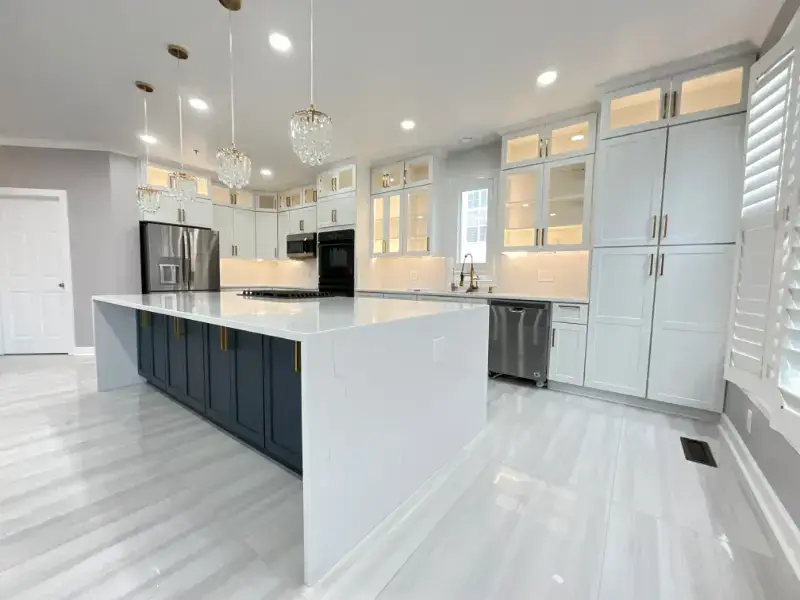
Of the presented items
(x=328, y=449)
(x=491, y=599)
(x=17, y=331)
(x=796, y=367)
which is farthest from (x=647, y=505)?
(x=17, y=331)

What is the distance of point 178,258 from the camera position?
16.1 ft

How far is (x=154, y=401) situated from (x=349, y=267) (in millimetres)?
2852

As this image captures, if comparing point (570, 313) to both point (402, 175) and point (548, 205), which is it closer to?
point (548, 205)

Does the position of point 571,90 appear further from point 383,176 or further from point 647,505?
point 647,505

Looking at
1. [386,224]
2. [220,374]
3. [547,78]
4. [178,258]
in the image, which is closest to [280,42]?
[547,78]

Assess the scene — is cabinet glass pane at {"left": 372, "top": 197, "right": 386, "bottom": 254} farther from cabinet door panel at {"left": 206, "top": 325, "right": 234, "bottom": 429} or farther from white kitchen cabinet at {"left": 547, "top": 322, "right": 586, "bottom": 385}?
cabinet door panel at {"left": 206, "top": 325, "right": 234, "bottom": 429}

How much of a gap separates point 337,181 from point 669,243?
4076 mm

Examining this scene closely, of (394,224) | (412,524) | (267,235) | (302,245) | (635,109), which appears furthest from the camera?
(267,235)

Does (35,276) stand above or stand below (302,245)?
below

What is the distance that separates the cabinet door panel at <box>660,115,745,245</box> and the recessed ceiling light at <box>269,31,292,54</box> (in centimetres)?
293

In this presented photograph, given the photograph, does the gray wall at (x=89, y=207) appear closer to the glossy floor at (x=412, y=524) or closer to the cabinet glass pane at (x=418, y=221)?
the glossy floor at (x=412, y=524)

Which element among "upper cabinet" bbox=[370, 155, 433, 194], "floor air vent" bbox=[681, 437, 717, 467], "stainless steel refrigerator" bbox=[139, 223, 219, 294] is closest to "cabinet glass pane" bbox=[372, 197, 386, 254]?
"upper cabinet" bbox=[370, 155, 433, 194]

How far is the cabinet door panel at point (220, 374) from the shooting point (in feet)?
6.93

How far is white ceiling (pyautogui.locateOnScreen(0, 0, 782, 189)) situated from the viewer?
2.09 metres
